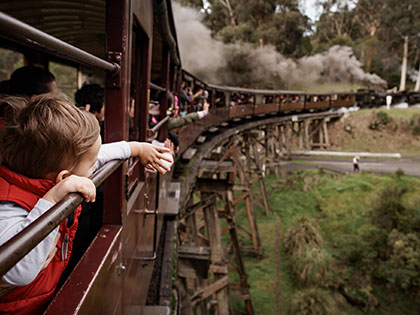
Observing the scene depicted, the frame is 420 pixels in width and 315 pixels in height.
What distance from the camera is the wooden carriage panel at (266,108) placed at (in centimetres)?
1494

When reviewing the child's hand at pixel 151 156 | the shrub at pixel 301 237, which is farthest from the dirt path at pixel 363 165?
the child's hand at pixel 151 156

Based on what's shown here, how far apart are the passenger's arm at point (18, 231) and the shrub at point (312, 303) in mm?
7935

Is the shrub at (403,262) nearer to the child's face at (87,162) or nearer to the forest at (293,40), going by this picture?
the child's face at (87,162)

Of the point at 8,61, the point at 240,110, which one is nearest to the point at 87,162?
the point at 240,110

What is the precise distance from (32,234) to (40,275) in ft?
1.43

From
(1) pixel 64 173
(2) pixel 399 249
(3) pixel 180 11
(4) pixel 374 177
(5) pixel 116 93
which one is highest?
(3) pixel 180 11

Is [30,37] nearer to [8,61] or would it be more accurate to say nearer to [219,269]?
[219,269]

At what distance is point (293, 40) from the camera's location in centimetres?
3272

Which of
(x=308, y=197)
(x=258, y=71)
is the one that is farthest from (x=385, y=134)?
(x=258, y=71)

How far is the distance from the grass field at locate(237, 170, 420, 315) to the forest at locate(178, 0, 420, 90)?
1612 cm

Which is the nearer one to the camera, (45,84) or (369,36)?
(45,84)

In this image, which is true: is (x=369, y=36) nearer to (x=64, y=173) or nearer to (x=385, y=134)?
(x=385, y=134)

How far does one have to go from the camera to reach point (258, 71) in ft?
99.1

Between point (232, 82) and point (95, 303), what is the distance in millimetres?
29863
